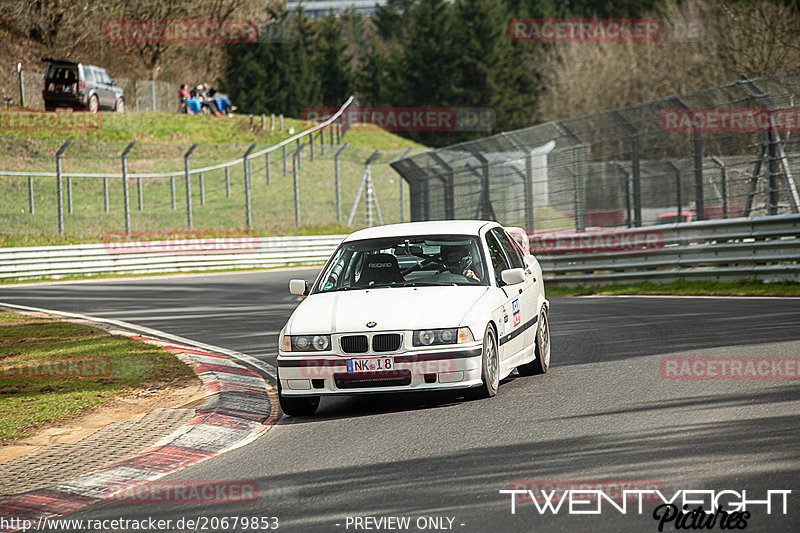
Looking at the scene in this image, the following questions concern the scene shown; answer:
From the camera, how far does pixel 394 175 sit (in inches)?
2066

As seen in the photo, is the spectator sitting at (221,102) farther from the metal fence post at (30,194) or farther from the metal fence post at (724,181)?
the metal fence post at (724,181)

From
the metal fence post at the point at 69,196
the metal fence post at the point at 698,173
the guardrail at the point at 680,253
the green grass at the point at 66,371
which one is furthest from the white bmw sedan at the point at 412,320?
the metal fence post at the point at 69,196

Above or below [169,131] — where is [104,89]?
above

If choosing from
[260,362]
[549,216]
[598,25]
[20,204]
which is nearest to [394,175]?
[20,204]

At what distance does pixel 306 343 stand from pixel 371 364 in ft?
1.89

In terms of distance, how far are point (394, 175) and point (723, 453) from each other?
46900 mm

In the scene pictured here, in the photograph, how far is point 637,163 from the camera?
1872 cm

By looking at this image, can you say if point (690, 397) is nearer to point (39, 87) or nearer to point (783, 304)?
point (783, 304)

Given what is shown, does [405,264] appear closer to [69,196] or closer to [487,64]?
[69,196]

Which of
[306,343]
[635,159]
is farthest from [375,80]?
[306,343]

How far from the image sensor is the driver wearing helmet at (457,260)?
359 inches

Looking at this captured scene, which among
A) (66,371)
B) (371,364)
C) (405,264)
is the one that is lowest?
(66,371)

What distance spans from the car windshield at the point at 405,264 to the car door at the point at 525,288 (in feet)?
2.18

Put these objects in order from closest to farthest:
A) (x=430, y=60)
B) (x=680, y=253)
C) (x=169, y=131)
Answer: (x=680, y=253)
(x=169, y=131)
(x=430, y=60)
